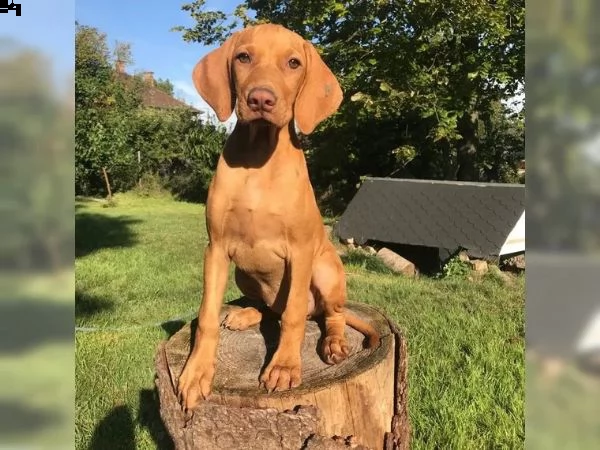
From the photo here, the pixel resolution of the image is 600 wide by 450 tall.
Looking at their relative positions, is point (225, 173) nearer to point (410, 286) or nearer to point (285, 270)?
point (285, 270)

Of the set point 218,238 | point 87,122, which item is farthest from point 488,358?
point 87,122

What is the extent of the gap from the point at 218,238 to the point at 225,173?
217 millimetres

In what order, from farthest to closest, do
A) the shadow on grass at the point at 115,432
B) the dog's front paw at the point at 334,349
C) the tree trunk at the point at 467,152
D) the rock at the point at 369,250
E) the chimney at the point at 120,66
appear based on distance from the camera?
the chimney at the point at 120,66
the tree trunk at the point at 467,152
the rock at the point at 369,250
the shadow on grass at the point at 115,432
the dog's front paw at the point at 334,349

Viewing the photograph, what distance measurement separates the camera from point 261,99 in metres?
1.58

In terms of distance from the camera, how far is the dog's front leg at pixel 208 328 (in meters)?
1.82

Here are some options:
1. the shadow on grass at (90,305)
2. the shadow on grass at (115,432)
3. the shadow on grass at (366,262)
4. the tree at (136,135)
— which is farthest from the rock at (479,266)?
the tree at (136,135)

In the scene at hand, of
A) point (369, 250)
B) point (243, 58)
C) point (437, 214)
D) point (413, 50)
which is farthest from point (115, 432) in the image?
point (413, 50)

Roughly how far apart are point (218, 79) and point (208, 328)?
813 mm

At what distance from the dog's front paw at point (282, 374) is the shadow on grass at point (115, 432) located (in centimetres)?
157

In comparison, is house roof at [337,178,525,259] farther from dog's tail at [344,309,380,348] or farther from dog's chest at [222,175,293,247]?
dog's chest at [222,175,293,247]

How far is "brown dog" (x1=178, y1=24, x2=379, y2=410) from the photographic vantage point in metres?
1.73

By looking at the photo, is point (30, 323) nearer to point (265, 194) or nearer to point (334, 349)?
point (265, 194)

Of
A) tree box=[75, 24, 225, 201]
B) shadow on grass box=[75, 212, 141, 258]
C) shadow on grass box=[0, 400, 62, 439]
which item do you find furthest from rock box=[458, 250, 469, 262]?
tree box=[75, 24, 225, 201]

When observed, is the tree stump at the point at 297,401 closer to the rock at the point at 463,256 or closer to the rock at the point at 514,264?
the rock at the point at 463,256
